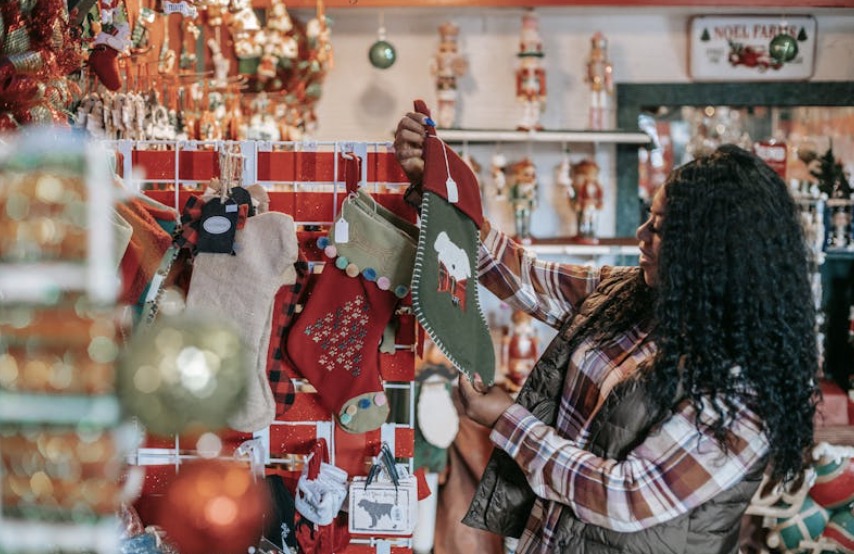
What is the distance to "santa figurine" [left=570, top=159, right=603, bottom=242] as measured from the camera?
4.70 meters

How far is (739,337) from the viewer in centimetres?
143

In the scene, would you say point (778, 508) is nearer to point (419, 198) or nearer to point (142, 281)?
point (419, 198)

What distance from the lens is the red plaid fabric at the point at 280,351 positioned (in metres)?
1.61

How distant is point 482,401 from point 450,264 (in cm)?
26

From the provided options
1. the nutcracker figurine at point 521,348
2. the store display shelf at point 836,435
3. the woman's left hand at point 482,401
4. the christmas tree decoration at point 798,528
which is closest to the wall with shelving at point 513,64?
the nutcracker figurine at point 521,348

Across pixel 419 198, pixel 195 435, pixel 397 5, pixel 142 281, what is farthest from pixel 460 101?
pixel 195 435

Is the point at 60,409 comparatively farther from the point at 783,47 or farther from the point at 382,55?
the point at 783,47

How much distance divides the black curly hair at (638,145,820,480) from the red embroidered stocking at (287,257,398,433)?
19.3 inches

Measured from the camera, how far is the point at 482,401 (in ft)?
5.28

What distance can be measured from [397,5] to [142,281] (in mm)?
3954

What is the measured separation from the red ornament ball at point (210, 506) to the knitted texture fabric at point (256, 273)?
86 centimetres

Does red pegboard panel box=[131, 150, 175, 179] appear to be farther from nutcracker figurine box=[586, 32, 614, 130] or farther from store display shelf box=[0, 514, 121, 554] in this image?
nutcracker figurine box=[586, 32, 614, 130]

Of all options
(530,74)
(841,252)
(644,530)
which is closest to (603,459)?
(644,530)

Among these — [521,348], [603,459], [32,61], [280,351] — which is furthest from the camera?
[521,348]
